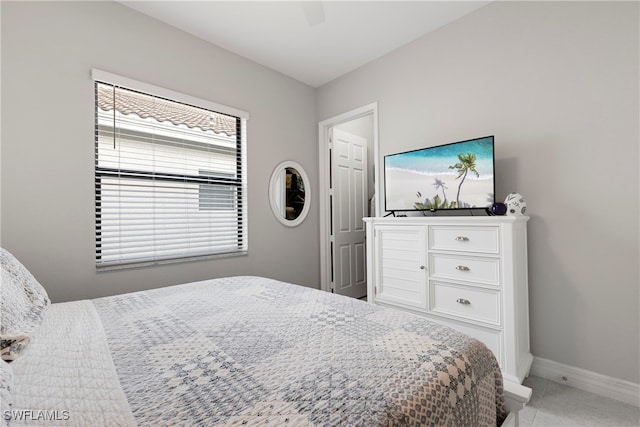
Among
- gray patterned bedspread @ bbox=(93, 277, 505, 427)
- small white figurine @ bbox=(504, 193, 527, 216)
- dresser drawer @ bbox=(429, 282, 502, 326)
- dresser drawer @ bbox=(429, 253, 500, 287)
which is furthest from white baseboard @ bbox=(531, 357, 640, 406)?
gray patterned bedspread @ bbox=(93, 277, 505, 427)

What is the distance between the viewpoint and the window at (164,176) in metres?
2.15

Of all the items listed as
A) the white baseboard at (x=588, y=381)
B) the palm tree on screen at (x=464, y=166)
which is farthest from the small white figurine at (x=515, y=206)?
the white baseboard at (x=588, y=381)

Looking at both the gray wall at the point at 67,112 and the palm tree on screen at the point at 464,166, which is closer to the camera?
the gray wall at the point at 67,112

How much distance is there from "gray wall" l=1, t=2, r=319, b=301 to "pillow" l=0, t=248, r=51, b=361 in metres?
0.82

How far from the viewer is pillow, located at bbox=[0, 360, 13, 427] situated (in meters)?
0.51

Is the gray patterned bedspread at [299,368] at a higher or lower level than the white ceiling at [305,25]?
lower

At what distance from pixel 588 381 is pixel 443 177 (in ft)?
5.37

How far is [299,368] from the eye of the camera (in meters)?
0.75

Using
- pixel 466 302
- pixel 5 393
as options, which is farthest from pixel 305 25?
pixel 5 393

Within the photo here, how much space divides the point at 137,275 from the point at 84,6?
6.59 feet

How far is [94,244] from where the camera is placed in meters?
2.07

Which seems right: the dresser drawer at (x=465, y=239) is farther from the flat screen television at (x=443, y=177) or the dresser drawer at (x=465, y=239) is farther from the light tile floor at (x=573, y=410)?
the light tile floor at (x=573, y=410)

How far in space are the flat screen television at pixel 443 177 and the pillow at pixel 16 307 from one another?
2391mm

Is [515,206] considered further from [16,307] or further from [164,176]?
[164,176]
